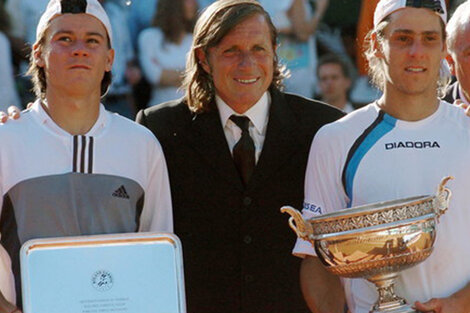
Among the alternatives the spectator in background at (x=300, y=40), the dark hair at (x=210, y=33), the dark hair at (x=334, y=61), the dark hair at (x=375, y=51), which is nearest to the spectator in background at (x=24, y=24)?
the spectator in background at (x=300, y=40)

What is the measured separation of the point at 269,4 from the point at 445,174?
130 inches

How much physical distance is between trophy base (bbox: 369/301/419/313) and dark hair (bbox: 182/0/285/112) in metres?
1.39

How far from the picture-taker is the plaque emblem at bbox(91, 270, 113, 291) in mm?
3688

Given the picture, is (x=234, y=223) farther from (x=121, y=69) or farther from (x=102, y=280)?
(x=121, y=69)

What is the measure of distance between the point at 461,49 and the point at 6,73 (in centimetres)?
295

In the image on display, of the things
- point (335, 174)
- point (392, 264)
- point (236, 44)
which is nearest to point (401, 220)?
point (392, 264)

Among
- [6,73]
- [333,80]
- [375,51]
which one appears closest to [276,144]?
[375,51]

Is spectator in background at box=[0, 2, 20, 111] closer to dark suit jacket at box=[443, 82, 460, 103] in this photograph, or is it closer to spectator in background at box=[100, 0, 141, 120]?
spectator in background at box=[100, 0, 141, 120]

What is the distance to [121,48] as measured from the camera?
22.2 feet

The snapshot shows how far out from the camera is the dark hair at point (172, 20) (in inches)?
265

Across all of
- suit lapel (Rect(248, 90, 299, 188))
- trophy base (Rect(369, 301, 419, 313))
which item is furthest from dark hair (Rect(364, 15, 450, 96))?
trophy base (Rect(369, 301, 419, 313))

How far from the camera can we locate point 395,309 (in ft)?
11.6

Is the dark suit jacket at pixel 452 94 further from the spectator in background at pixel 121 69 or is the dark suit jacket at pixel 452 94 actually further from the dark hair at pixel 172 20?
the spectator in background at pixel 121 69

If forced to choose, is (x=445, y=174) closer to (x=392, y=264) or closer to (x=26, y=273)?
(x=392, y=264)
